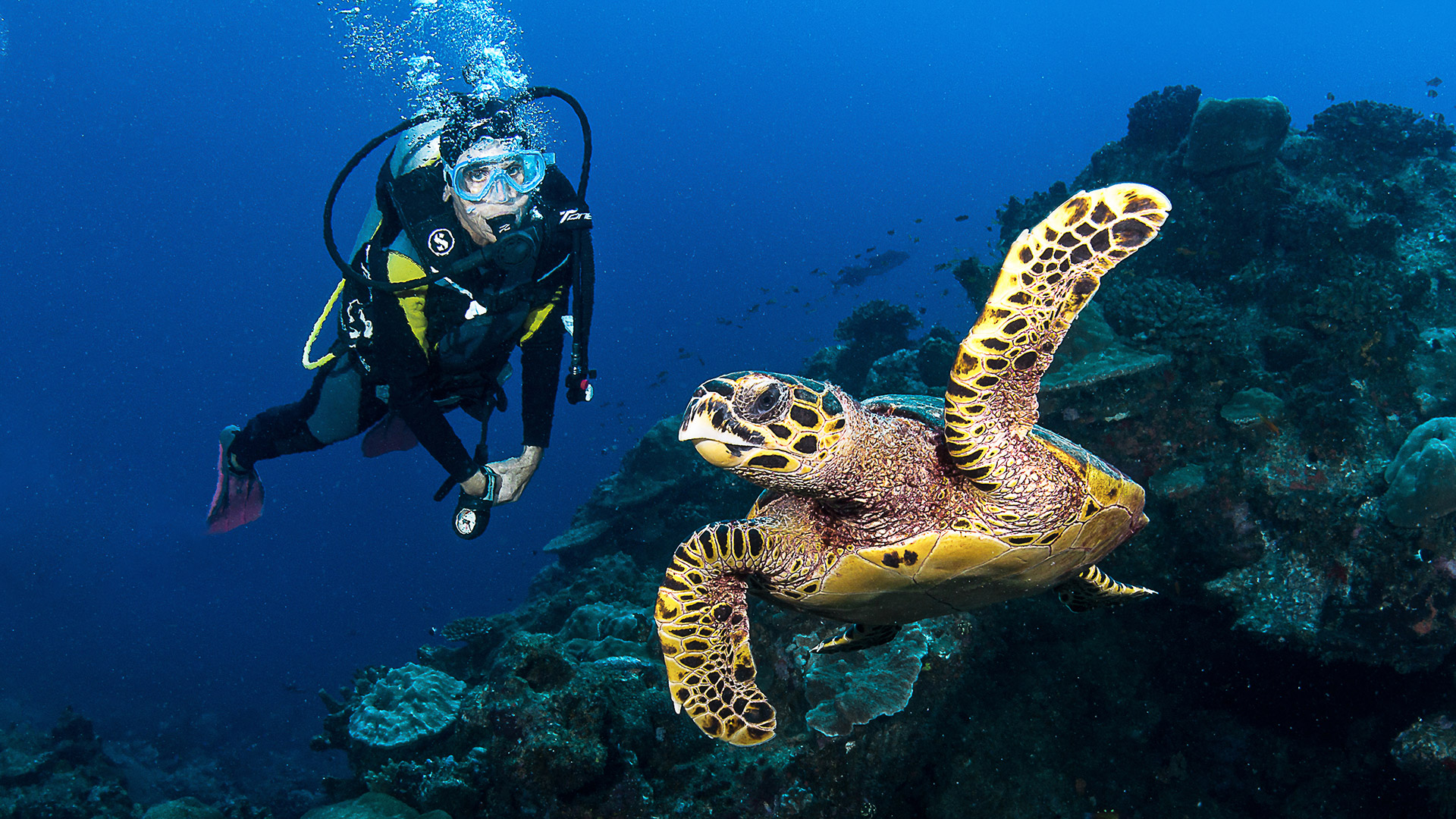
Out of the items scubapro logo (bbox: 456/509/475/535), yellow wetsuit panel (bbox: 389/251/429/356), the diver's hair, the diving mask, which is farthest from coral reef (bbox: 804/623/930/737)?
the diver's hair

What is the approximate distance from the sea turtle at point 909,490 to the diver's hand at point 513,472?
5.45 ft

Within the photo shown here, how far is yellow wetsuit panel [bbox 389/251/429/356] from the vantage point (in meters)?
3.43

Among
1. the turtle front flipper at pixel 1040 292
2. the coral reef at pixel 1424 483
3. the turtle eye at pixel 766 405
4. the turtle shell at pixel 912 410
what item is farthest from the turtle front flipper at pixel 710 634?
the coral reef at pixel 1424 483

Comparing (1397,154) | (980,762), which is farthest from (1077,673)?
(1397,154)

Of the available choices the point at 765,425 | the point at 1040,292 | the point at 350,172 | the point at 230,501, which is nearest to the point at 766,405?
the point at 765,425

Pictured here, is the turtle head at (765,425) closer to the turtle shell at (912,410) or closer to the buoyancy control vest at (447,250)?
the turtle shell at (912,410)

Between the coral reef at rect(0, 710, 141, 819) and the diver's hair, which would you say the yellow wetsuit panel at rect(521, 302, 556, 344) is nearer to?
the diver's hair

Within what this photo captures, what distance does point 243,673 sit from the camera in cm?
3142

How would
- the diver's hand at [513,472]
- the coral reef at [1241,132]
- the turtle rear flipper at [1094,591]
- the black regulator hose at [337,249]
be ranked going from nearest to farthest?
1. the black regulator hose at [337,249]
2. the turtle rear flipper at [1094,591]
3. the diver's hand at [513,472]
4. the coral reef at [1241,132]

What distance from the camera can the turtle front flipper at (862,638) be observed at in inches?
149

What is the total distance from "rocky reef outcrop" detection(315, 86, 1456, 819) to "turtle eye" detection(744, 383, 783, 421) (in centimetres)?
270

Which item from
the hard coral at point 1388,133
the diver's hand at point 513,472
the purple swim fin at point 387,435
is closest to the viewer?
the diver's hand at point 513,472

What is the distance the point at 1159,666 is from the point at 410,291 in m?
5.85

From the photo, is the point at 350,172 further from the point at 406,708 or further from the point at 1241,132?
the point at 1241,132
